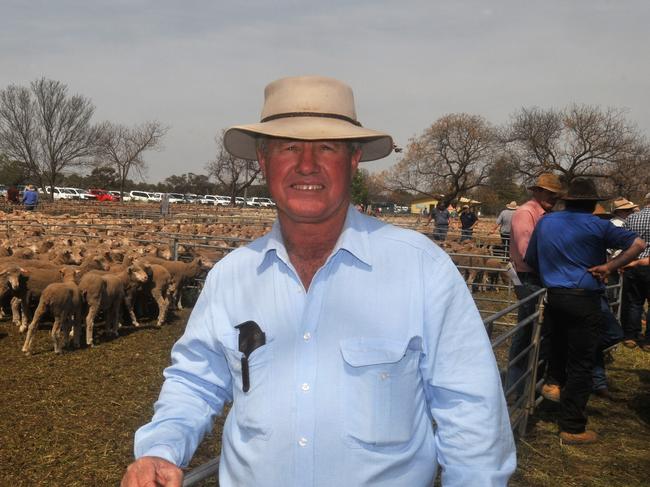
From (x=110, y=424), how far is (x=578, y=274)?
4.30 meters

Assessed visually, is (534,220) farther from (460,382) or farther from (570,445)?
(460,382)

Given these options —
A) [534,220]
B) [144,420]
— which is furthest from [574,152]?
[144,420]

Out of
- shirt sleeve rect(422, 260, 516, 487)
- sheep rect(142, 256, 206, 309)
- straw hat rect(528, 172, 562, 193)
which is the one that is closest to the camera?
shirt sleeve rect(422, 260, 516, 487)

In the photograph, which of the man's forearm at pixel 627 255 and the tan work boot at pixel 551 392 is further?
the tan work boot at pixel 551 392

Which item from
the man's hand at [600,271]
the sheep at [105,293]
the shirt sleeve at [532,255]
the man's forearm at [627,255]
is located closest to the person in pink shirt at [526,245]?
the shirt sleeve at [532,255]

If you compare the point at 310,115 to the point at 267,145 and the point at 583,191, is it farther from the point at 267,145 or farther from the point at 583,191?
the point at 583,191

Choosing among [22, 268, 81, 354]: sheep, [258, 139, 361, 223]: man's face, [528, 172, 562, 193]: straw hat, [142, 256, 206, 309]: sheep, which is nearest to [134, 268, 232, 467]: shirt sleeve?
[258, 139, 361, 223]: man's face

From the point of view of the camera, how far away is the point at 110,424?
5.27 metres

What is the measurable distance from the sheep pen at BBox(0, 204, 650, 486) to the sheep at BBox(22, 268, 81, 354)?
0.19 metres

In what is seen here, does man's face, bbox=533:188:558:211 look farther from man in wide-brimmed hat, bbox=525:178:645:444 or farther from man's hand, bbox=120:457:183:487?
man's hand, bbox=120:457:183:487

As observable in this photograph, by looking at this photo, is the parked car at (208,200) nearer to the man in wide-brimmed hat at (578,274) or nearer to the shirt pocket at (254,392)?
the man in wide-brimmed hat at (578,274)

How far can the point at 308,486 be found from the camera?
4.87ft

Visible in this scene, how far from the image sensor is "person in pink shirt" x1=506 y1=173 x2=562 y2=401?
5086mm

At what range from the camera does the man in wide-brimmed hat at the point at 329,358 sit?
1.48 meters
